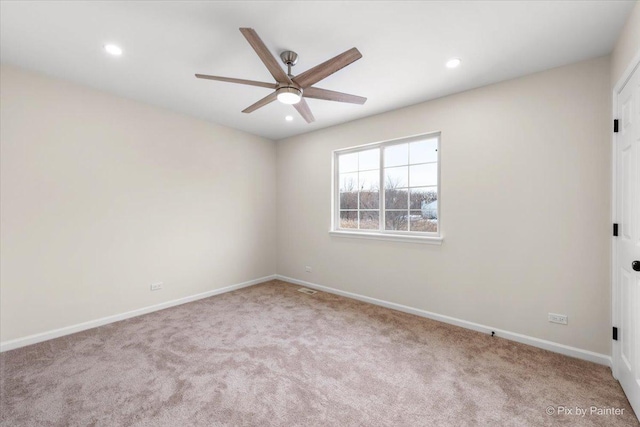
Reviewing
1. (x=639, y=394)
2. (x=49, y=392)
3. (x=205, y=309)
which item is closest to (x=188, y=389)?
(x=49, y=392)

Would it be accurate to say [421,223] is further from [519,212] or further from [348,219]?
[348,219]

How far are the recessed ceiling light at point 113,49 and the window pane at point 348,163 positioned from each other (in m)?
2.95

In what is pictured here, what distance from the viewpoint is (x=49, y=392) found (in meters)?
1.93

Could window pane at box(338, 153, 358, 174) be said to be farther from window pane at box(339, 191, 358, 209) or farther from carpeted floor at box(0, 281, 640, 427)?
carpeted floor at box(0, 281, 640, 427)

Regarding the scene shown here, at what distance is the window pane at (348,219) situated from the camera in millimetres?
4179

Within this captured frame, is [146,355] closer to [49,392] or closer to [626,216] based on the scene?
[49,392]

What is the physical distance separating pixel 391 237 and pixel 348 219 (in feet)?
2.87

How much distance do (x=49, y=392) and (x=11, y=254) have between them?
1.47 metres

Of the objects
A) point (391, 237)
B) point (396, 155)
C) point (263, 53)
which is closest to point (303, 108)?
point (263, 53)

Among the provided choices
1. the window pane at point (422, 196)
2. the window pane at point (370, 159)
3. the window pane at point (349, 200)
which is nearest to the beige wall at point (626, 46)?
the window pane at point (422, 196)

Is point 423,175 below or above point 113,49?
below

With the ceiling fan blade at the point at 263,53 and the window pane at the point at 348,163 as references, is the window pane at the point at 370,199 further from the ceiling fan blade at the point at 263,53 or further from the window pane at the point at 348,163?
the ceiling fan blade at the point at 263,53

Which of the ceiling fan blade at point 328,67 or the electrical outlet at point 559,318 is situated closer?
the ceiling fan blade at point 328,67

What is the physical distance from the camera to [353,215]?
4.21m
